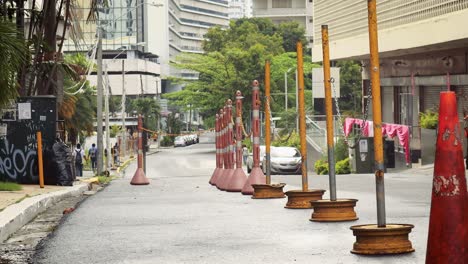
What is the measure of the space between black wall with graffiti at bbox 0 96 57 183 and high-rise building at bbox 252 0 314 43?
410 feet

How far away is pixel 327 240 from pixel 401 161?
112 feet

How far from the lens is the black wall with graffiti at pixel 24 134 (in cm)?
2866

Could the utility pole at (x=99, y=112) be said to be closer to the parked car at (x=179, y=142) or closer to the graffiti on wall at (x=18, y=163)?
the graffiti on wall at (x=18, y=163)

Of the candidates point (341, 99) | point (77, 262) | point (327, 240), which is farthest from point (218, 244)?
point (341, 99)

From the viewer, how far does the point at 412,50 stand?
48188mm

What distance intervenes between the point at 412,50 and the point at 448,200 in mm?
41666

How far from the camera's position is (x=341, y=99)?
11175cm

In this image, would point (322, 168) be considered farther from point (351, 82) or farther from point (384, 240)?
point (351, 82)

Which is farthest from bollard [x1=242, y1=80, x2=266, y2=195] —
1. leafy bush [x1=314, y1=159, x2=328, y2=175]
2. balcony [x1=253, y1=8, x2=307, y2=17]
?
balcony [x1=253, y1=8, x2=307, y2=17]

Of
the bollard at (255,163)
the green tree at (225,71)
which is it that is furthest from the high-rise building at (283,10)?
the bollard at (255,163)

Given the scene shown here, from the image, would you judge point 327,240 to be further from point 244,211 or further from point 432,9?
point 432,9

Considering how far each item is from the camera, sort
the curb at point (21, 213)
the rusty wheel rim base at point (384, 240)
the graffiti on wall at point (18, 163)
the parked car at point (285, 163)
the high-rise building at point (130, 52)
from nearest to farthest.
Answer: the rusty wheel rim base at point (384, 240), the curb at point (21, 213), the graffiti on wall at point (18, 163), the parked car at point (285, 163), the high-rise building at point (130, 52)

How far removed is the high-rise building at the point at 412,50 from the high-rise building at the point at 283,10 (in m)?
89.5

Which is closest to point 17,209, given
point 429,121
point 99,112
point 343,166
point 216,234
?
point 216,234
